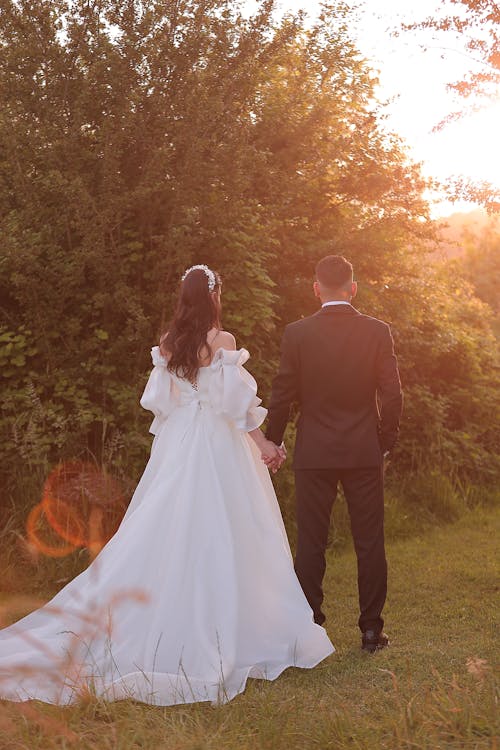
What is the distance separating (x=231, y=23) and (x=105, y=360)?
12.5 ft

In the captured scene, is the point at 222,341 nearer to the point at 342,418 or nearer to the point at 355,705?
the point at 342,418

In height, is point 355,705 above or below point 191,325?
below

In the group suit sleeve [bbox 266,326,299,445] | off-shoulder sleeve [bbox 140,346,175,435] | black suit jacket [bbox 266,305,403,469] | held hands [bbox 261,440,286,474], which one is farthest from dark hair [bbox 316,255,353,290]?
off-shoulder sleeve [bbox 140,346,175,435]

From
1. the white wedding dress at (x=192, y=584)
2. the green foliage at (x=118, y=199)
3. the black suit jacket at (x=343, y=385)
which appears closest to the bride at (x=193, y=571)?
the white wedding dress at (x=192, y=584)

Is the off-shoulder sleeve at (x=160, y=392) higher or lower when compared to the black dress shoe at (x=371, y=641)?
higher

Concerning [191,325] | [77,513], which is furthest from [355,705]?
[77,513]

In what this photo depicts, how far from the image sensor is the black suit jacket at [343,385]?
5051 millimetres

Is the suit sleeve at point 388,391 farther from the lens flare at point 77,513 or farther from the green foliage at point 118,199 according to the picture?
the green foliage at point 118,199

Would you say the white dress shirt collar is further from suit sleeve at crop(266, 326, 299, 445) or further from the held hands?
the held hands

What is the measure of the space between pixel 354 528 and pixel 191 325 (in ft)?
5.20

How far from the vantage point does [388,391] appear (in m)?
5.04

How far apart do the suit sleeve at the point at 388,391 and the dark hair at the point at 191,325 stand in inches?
41.3

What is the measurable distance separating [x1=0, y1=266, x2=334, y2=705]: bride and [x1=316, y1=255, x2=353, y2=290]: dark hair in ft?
2.25


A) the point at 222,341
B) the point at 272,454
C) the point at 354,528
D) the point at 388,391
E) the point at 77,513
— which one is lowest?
the point at 77,513
